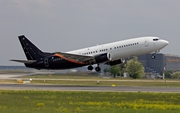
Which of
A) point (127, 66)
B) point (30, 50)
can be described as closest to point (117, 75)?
point (127, 66)

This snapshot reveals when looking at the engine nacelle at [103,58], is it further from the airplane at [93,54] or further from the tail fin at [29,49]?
the tail fin at [29,49]

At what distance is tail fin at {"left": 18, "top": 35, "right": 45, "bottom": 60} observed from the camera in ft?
234

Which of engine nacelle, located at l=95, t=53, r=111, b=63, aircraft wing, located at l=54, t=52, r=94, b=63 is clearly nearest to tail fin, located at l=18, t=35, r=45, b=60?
aircraft wing, located at l=54, t=52, r=94, b=63

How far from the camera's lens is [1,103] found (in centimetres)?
3538

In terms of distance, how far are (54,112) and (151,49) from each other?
36.1 metres

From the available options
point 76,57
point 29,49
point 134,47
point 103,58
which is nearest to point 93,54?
point 76,57

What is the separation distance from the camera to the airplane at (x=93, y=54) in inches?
2475

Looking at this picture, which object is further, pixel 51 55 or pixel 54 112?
pixel 51 55

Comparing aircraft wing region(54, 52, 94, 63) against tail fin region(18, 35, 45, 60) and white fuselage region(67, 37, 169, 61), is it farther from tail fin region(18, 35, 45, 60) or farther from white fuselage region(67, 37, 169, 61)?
tail fin region(18, 35, 45, 60)

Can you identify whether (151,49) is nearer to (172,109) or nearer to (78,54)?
(78,54)

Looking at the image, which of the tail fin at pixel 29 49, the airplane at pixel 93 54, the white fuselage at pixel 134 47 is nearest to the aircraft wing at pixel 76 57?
the airplane at pixel 93 54

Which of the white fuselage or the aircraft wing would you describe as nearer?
the white fuselage

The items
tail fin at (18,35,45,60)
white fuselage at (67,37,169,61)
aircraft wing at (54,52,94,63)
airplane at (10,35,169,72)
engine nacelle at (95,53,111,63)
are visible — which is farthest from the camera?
tail fin at (18,35,45,60)

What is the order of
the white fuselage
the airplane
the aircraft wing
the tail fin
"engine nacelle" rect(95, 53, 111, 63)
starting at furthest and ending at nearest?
1. the tail fin
2. the aircraft wing
3. "engine nacelle" rect(95, 53, 111, 63)
4. the airplane
5. the white fuselage
